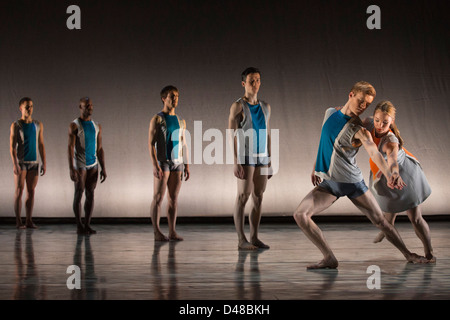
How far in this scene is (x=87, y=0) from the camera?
7430 mm

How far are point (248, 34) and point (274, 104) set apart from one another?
83cm

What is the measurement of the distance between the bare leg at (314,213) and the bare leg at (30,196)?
12.7 feet

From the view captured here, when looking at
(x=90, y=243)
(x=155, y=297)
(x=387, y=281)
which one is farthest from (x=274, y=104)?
(x=155, y=297)

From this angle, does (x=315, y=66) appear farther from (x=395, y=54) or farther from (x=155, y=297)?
(x=155, y=297)

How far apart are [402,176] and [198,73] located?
3.76m

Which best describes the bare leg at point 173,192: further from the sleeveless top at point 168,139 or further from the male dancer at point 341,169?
the male dancer at point 341,169

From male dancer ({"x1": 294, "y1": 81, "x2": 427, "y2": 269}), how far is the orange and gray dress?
36 centimetres

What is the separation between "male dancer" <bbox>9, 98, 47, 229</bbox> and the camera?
6.89 metres

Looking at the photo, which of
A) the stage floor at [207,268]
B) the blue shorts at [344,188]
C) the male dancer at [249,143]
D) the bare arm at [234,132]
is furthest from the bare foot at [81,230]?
the blue shorts at [344,188]

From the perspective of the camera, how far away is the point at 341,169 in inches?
150

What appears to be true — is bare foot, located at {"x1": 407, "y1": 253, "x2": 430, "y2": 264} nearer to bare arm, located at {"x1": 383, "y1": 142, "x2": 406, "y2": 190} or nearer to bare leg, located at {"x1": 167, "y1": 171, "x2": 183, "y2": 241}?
bare arm, located at {"x1": 383, "y1": 142, "x2": 406, "y2": 190}

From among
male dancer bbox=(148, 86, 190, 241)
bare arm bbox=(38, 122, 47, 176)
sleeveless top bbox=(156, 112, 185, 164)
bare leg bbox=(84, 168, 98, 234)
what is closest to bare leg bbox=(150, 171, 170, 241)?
male dancer bbox=(148, 86, 190, 241)

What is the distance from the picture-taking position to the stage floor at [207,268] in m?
3.14

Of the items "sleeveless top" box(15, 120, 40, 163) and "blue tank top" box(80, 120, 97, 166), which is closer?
"blue tank top" box(80, 120, 97, 166)
